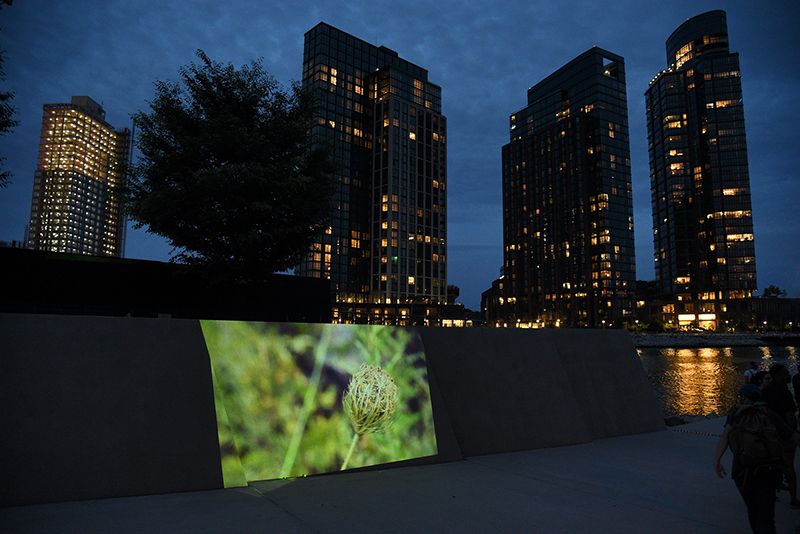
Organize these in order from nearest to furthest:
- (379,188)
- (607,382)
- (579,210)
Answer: (607,382) → (379,188) → (579,210)

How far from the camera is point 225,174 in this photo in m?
17.7

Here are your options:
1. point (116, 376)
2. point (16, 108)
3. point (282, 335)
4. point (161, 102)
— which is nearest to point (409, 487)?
point (282, 335)

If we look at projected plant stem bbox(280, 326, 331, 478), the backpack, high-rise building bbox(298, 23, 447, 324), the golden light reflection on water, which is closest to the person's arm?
the backpack

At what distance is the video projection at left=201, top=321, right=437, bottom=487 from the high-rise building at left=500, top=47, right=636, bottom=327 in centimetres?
16696

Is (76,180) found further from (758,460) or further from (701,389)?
(758,460)

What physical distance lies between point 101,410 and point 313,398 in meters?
2.76

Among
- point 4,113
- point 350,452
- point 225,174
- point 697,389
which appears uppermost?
point 225,174

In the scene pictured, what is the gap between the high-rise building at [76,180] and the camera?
142 m

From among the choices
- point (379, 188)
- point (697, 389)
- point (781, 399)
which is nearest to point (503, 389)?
point (781, 399)

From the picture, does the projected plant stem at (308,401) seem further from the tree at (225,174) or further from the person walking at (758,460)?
the tree at (225,174)

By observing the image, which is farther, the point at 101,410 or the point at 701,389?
the point at 701,389

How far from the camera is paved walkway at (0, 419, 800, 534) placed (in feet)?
15.2

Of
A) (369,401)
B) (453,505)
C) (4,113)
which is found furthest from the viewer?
(4,113)

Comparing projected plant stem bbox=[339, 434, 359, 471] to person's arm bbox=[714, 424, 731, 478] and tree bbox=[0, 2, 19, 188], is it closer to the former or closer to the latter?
person's arm bbox=[714, 424, 731, 478]
